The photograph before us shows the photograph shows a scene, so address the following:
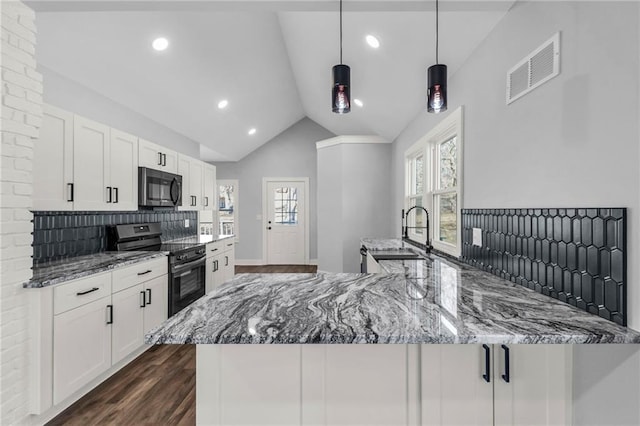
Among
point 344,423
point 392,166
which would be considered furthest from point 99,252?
point 392,166

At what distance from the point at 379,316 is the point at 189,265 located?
9.24 feet

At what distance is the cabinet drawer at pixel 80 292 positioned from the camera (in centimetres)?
188

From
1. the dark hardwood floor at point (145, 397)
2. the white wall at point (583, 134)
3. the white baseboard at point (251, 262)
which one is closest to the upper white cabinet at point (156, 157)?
the dark hardwood floor at point (145, 397)

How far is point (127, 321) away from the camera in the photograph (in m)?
2.47

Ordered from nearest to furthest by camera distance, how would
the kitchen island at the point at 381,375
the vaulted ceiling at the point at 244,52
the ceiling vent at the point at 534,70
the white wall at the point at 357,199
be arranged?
the kitchen island at the point at 381,375, the ceiling vent at the point at 534,70, the vaulted ceiling at the point at 244,52, the white wall at the point at 357,199

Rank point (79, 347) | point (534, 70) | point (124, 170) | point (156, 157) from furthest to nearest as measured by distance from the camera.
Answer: point (156, 157)
point (124, 170)
point (79, 347)
point (534, 70)

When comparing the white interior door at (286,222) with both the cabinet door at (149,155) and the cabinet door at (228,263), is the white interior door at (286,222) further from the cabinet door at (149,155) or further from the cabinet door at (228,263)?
the cabinet door at (149,155)

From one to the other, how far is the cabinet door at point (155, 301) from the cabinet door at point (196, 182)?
166cm

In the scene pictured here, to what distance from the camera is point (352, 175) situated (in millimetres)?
5477

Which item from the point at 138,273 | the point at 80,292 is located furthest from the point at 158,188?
the point at 80,292

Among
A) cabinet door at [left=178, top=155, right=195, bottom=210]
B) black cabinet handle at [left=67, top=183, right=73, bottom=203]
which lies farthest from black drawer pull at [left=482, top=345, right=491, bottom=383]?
cabinet door at [left=178, top=155, right=195, bottom=210]

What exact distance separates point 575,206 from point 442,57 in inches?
67.0

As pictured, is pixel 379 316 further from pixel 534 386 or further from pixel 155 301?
pixel 155 301

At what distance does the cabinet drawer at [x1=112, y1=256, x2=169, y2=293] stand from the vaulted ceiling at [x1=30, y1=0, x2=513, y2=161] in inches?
68.6
